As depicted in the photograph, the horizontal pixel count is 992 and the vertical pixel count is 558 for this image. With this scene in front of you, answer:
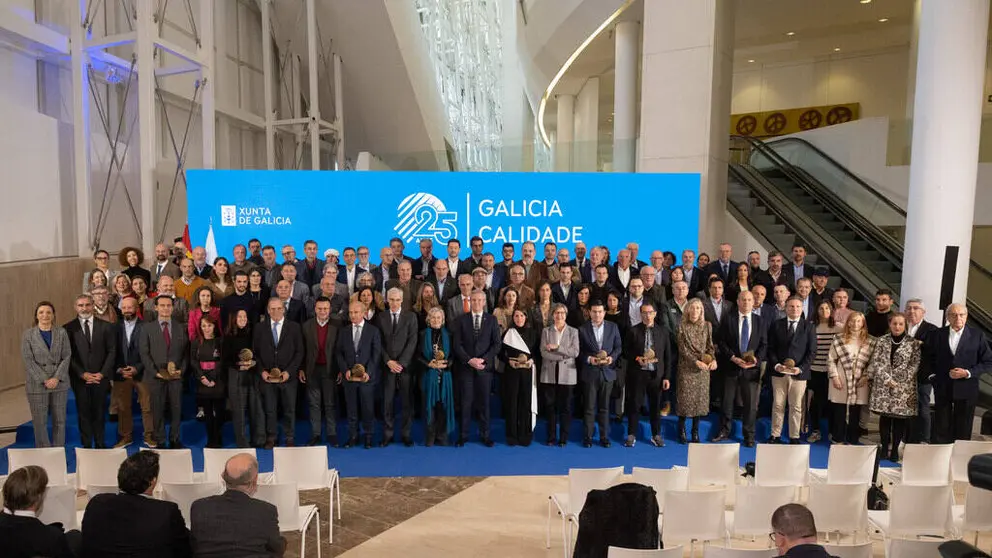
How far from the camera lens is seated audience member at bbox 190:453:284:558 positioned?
9.87 ft

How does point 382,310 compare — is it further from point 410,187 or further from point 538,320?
point 410,187

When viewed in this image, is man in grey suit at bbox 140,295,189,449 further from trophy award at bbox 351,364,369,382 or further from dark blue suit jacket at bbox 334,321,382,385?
trophy award at bbox 351,364,369,382

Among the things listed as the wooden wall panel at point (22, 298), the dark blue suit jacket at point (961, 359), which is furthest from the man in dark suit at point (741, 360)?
the wooden wall panel at point (22, 298)

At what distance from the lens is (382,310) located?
22.6 ft

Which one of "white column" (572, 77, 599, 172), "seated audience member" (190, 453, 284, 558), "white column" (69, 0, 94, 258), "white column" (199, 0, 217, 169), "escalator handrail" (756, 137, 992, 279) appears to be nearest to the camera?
"seated audience member" (190, 453, 284, 558)

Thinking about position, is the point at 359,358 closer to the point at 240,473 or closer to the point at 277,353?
the point at 277,353

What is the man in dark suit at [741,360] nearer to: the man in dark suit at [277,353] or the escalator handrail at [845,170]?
the man in dark suit at [277,353]

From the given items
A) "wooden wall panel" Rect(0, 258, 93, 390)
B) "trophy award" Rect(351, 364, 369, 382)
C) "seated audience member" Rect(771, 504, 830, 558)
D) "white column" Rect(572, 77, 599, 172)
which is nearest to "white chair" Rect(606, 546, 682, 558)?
"seated audience member" Rect(771, 504, 830, 558)

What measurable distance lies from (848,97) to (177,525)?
67.3ft

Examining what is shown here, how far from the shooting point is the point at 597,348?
6.61m

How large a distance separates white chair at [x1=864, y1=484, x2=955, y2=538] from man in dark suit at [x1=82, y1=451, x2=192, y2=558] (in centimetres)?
393

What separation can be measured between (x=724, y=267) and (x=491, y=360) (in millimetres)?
3509

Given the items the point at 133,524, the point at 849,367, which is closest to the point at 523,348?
the point at 849,367

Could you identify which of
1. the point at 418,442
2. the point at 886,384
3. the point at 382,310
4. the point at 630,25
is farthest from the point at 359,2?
the point at 886,384
